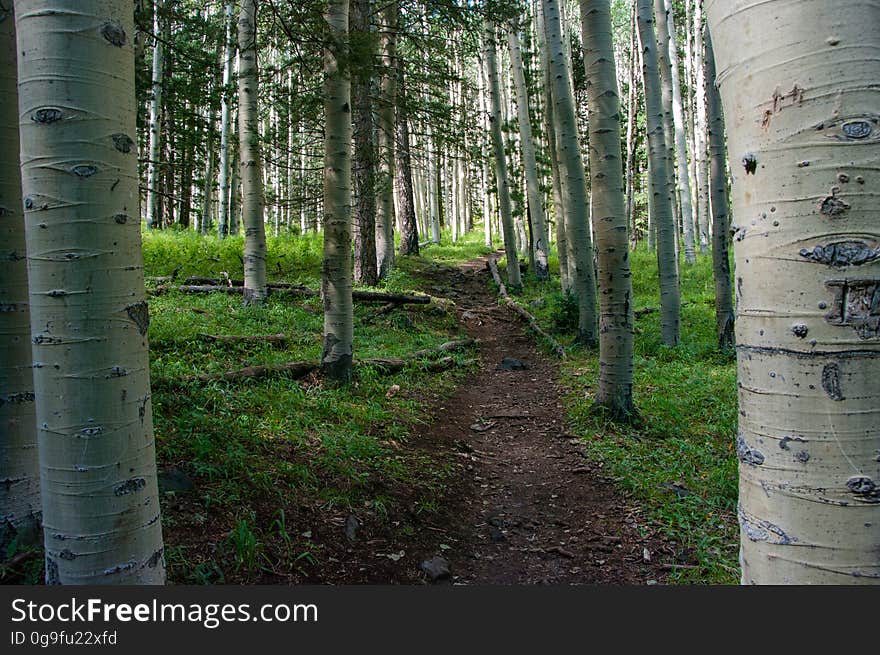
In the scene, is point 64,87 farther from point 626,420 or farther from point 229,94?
point 229,94

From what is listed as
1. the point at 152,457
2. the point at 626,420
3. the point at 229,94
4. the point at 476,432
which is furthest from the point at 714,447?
the point at 229,94

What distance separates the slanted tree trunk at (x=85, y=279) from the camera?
193 cm

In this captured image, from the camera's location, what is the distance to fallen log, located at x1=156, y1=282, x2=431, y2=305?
416 inches

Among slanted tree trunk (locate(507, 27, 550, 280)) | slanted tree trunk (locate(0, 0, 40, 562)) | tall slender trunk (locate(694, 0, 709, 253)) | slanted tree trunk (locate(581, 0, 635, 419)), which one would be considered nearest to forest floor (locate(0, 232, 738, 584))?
slanted tree trunk (locate(0, 0, 40, 562))

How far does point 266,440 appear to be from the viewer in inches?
184

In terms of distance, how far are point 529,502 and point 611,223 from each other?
309cm

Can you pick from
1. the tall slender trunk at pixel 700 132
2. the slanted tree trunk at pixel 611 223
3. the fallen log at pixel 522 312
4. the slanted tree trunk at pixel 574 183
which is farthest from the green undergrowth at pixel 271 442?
the tall slender trunk at pixel 700 132

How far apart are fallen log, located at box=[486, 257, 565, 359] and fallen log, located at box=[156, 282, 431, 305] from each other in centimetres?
226

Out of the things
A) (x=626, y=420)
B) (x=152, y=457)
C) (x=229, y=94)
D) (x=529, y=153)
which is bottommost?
(x=626, y=420)

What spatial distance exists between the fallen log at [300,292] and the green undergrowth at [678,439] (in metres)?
2.97

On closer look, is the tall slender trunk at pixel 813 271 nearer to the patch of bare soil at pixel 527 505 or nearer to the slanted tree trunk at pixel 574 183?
the patch of bare soil at pixel 527 505

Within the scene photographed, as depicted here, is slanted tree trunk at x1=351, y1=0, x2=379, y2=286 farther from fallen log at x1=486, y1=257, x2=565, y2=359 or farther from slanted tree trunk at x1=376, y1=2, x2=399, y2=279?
fallen log at x1=486, y1=257, x2=565, y2=359

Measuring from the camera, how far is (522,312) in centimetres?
1310

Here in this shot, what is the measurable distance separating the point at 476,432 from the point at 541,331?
5.13 meters
